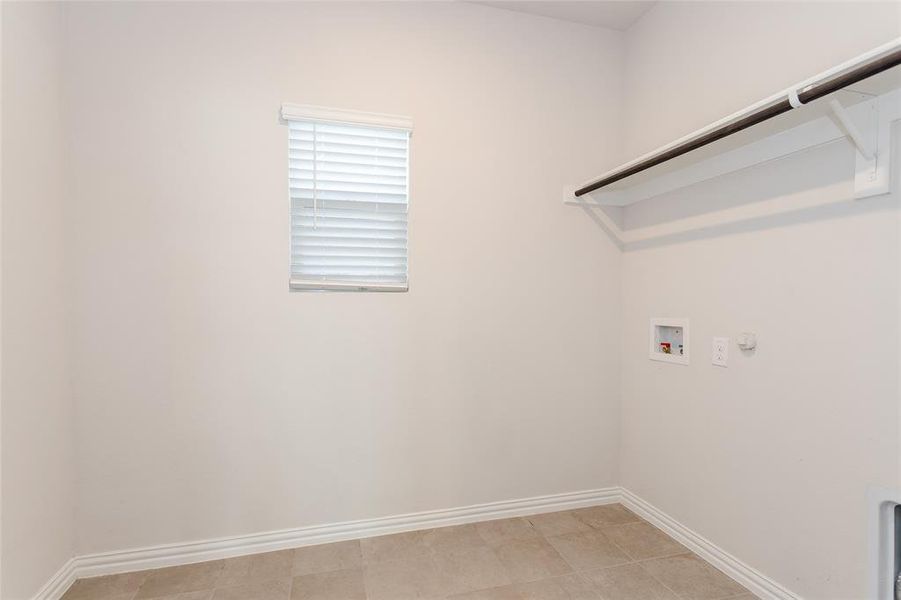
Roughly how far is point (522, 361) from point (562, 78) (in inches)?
60.3

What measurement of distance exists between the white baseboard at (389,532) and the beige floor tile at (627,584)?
0.32 meters

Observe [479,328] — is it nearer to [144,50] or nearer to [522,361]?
[522,361]

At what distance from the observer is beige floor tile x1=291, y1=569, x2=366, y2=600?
163cm

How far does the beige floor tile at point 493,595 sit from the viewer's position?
1.62 meters

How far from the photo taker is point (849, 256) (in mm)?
1356

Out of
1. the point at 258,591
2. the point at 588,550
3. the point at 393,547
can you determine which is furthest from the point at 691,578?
the point at 258,591

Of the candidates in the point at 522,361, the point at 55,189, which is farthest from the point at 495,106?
the point at 55,189

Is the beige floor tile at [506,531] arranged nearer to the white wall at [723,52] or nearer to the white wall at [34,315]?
the white wall at [34,315]

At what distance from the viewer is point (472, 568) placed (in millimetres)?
1805

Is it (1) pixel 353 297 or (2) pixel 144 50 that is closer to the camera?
(2) pixel 144 50

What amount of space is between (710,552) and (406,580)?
1.28 m

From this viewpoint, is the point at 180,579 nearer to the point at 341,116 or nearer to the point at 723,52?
the point at 341,116

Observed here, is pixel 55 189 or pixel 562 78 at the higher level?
pixel 562 78

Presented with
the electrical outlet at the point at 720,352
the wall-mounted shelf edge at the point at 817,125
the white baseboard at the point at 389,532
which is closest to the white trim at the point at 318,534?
the white baseboard at the point at 389,532
